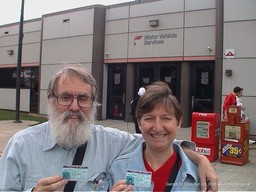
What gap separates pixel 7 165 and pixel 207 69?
37.7ft

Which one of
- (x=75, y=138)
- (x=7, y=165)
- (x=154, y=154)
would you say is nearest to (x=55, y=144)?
(x=75, y=138)

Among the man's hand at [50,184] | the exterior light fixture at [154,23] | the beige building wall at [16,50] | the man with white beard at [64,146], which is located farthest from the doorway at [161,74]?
the man's hand at [50,184]

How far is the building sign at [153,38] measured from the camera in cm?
1360

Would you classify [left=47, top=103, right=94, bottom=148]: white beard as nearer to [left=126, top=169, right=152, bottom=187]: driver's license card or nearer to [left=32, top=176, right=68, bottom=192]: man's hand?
[left=32, top=176, right=68, bottom=192]: man's hand

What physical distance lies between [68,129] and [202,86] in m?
11.2

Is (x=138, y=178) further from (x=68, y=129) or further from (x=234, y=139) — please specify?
(x=234, y=139)

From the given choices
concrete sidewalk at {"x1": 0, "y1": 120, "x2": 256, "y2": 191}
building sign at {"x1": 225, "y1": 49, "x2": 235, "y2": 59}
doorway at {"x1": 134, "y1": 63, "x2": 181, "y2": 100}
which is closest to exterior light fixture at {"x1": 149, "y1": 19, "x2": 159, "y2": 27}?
doorway at {"x1": 134, "y1": 63, "x2": 181, "y2": 100}

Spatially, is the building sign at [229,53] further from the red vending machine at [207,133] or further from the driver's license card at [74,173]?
the driver's license card at [74,173]

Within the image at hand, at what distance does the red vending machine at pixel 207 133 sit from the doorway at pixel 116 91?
7485mm

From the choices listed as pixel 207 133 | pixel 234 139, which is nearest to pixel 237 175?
pixel 234 139

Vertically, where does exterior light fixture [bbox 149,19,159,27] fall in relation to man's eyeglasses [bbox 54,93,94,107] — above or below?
above

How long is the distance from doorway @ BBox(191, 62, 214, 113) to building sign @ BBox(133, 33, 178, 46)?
1535 millimetres

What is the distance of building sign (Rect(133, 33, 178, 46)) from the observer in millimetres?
13601

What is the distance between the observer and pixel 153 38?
551 inches
